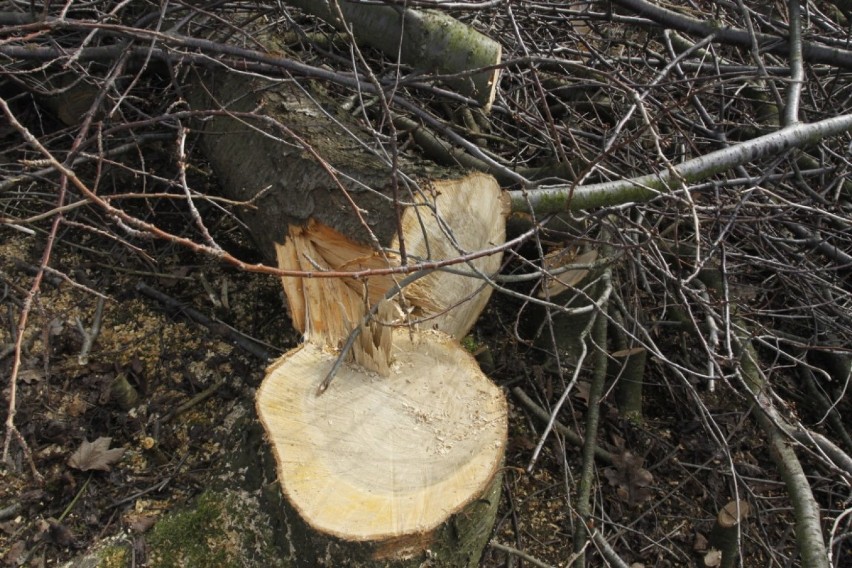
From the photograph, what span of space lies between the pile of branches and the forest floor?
11 centimetres

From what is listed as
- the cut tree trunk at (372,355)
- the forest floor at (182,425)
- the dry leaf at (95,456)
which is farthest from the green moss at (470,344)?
the dry leaf at (95,456)

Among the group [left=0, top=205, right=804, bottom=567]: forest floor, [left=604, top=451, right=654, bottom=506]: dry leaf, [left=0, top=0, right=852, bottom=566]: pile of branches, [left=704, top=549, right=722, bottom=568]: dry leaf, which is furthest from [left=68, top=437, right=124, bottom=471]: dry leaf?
[left=704, top=549, right=722, bottom=568]: dry leaf

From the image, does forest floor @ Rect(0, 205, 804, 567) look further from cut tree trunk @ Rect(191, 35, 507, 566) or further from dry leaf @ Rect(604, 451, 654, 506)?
cut tree trunk @ Rect(191, 35, 507, 566)

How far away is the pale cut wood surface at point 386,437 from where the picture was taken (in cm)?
150

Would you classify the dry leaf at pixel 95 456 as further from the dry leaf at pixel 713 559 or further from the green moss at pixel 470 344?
the dry leaf at pixel 713 559

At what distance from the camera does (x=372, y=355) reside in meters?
1.77

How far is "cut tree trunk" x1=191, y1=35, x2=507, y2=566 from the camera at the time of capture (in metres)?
1.53

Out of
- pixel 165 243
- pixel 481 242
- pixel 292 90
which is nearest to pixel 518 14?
pixel 292 90

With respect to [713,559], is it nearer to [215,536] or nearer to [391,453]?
[391,453]

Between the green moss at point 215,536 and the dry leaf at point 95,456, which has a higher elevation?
the green moss at point 215,536

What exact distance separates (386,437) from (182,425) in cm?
99

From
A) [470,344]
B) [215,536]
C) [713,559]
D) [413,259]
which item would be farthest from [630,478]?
[215,536]

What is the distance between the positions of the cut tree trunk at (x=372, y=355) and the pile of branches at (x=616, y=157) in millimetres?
173

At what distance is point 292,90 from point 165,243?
3.12 ft
